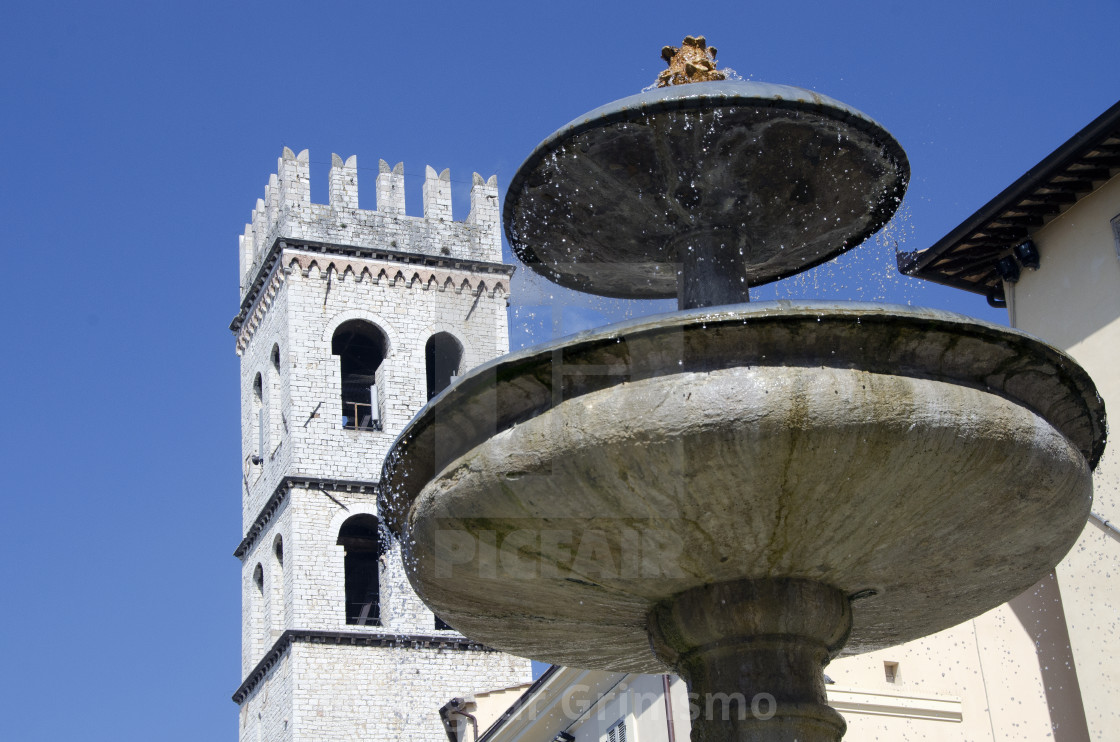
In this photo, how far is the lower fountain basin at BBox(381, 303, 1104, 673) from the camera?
5348 millimetres

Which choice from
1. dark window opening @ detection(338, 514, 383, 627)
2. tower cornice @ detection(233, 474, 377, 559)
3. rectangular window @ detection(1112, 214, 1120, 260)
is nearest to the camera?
rectangular window @ detection(1112, 214, 1120, 260)

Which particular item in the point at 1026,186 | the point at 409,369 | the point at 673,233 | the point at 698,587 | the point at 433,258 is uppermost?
the point at 433,258

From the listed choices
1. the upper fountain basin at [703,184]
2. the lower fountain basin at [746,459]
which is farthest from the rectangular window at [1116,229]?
the lower fountain basin at [746,459]

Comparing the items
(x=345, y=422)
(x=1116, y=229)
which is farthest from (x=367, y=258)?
(x=1116, y=229)

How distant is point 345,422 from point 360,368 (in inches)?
71.3

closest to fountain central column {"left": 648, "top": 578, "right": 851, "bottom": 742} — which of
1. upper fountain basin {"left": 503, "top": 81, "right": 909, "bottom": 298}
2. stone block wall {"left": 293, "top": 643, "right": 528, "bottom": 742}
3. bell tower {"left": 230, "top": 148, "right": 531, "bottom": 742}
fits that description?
upper fountain basin {"left": 503, "top": 81, "right": 909, "bottom": 298}

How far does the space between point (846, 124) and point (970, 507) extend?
205 centimetres

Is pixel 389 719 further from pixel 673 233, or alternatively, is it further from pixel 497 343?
pixel 673 233

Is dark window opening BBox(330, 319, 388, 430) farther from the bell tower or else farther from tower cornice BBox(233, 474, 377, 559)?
tower cornice BBox(233, 474, 377, 559)

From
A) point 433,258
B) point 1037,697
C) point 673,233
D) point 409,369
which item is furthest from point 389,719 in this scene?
point 673,233

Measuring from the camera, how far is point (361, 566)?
38.4 meters

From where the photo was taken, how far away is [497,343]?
129 ft

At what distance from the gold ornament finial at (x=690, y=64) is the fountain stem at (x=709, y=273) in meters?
0.74

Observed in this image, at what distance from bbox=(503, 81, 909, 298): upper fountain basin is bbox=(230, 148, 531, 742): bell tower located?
27.4 m
